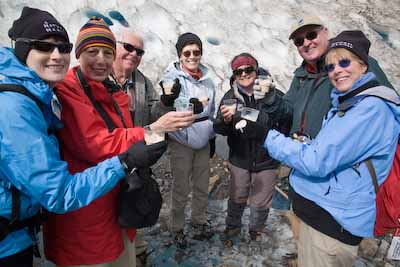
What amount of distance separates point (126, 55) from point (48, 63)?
1866mm

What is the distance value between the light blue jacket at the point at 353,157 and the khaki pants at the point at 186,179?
2142mm

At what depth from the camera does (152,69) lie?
7.34 meters

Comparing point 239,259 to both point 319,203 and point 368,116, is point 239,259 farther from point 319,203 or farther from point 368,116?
point 368,116

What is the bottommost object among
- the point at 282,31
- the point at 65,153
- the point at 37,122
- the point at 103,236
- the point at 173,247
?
the point at 173,247

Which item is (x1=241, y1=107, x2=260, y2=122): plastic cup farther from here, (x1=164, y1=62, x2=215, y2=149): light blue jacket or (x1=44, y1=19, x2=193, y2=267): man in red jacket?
(x1=164, y1=62, x2=215, y2=149): light blue jacket

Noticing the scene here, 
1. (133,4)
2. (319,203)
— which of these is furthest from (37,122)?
(133,4)

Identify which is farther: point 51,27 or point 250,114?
point 250,114

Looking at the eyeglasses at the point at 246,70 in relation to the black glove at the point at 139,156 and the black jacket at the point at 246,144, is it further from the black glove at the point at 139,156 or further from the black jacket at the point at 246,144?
the black glove at the point at 139,156

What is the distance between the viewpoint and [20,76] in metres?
1.77

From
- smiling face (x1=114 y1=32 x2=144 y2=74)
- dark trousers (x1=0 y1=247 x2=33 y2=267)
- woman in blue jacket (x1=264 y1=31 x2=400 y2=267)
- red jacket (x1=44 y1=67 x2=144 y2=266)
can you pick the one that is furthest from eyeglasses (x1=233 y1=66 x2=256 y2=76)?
dark trousers (x1=0 y1=247 x2=33 y2=267)

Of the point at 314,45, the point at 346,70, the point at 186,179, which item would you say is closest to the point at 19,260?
the point at 186,179

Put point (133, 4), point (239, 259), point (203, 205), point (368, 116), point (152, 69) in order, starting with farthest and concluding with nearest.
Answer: point (133, 4) < point (152, 69) < point (203, 205) < point (239, 259) < point (368, 116)

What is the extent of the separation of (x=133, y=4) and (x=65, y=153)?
7.19 m

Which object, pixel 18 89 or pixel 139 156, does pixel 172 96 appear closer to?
pixel 139 156
